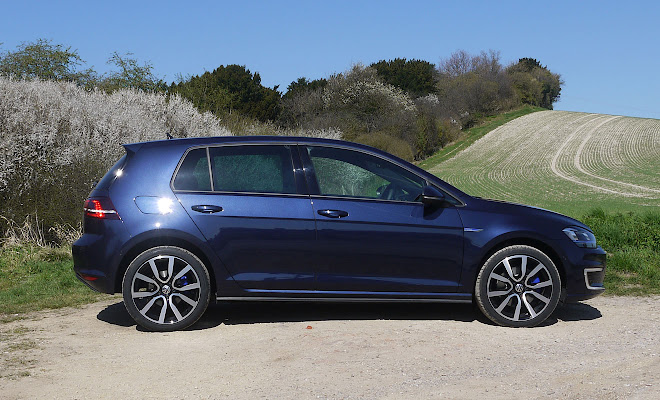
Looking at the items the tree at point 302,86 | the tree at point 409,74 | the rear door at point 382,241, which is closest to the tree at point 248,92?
the tree at point 302,86

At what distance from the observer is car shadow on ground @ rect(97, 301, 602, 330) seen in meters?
6.88

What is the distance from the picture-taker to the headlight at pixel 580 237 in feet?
21.8

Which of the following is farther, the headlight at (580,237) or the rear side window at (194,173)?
the headlight at (580,237)

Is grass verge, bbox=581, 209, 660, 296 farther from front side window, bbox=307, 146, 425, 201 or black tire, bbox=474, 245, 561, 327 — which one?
front side window, bbox=307, 146, 425, 201

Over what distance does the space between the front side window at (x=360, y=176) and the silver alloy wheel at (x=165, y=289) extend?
1.42 metres

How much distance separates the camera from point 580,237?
22.0 ft

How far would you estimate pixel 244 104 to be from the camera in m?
62.7

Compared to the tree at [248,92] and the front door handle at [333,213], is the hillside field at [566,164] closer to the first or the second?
the tree at [248,92]

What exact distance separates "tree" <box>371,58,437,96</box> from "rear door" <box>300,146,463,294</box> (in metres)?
75.9

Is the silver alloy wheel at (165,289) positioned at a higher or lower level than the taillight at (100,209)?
lower

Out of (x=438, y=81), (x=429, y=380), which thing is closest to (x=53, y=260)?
(x=429, y=380)

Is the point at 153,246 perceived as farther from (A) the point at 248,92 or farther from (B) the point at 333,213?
(A) the point at 248,92

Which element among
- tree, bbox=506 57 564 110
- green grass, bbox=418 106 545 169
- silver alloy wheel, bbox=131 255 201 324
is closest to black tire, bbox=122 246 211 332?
silver alloy wheel, bbox=131 255 201 324

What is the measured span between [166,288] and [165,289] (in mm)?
12
